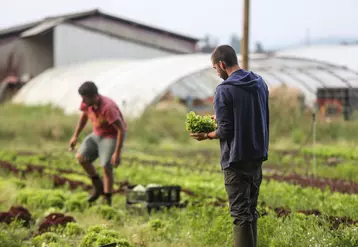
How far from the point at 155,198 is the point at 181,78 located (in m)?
14.8

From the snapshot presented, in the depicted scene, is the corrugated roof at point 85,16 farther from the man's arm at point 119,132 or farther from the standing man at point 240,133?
the standing man at point 240,133

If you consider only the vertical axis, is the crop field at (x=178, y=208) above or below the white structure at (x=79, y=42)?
below

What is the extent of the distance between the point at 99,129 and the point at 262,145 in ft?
13.1

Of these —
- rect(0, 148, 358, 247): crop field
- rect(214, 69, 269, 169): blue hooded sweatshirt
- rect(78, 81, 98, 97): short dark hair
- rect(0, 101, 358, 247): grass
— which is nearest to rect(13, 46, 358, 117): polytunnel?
rect(0, 101, 358, 247): grass

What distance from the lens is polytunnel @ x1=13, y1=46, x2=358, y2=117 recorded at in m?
23.9

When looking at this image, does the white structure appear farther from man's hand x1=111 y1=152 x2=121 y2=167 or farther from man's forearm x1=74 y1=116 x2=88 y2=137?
man's hand x1=111 y1=152 x2=121 y2=167

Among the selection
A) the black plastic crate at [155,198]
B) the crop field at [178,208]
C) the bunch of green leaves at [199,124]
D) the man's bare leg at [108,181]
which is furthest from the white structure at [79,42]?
the bunch of green leaves at [199,124]

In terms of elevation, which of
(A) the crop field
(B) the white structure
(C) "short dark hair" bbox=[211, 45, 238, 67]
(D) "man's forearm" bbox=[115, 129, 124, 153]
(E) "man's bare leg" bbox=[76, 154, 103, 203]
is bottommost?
(A) the crop field

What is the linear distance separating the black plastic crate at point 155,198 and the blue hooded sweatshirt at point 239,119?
10.8 ft

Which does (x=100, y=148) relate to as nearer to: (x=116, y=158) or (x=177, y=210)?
(x=116, y=158)

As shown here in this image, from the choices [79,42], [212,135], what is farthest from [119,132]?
[79,42]

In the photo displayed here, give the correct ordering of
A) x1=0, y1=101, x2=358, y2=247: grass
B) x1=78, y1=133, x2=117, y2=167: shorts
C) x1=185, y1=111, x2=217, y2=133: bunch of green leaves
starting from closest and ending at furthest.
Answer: x1=185, y1=111, x2=217, y2=133: bunch of green leaves → x1=0, y1=101, x2=358, y2=247: grass → x1=78, y1=133, x2=117, y2=167: shorts

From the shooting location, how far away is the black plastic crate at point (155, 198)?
895 cm

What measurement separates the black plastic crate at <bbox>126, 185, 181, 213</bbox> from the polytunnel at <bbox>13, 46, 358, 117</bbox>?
531 inches
